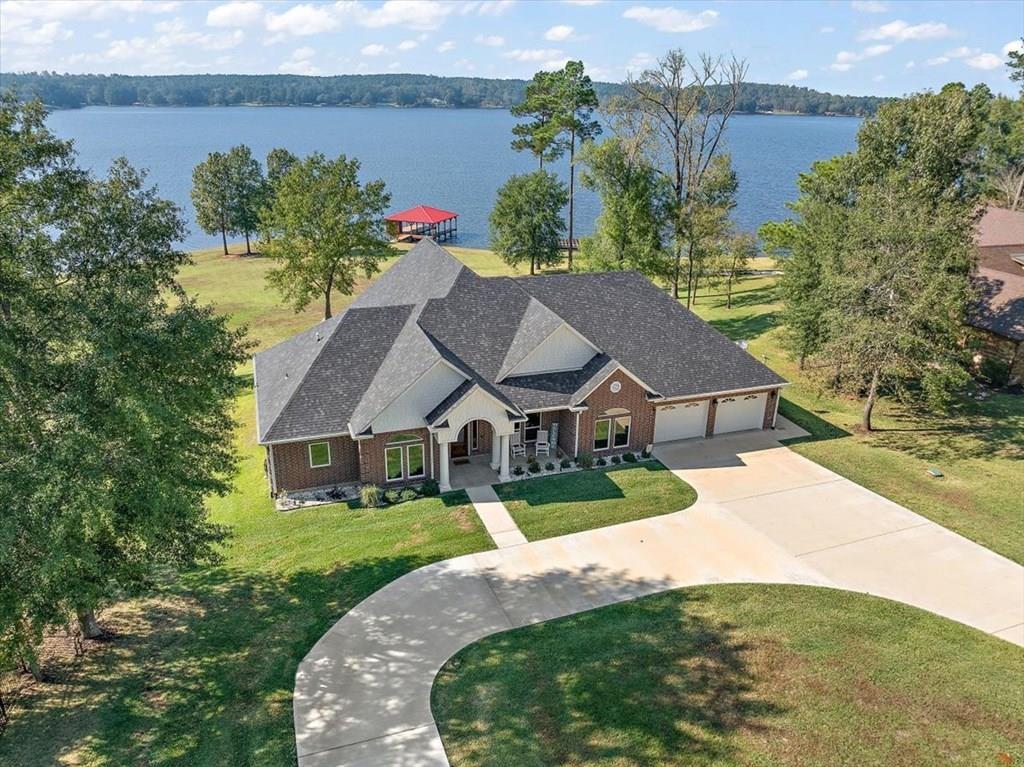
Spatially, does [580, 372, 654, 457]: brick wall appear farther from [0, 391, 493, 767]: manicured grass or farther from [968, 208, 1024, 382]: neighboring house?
[968, 208, 1024, 382]: neighboring house

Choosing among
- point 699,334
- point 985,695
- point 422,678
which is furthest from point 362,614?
point 699,334

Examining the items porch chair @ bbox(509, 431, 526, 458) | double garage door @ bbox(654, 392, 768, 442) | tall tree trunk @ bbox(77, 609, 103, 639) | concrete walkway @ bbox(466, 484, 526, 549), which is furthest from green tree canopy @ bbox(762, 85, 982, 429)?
tall tree trunk @ bbox(77, 609, 103, 639)

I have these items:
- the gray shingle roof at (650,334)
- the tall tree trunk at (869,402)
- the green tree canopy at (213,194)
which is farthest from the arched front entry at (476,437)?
the green tree canopy at (213,194)

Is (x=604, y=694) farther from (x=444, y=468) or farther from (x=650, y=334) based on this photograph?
(x=650, y=334)

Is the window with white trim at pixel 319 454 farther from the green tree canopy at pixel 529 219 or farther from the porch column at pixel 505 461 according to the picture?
the green tree canopy at pixel 529 219

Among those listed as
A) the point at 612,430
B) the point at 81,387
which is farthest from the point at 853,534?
the point at 81,387
